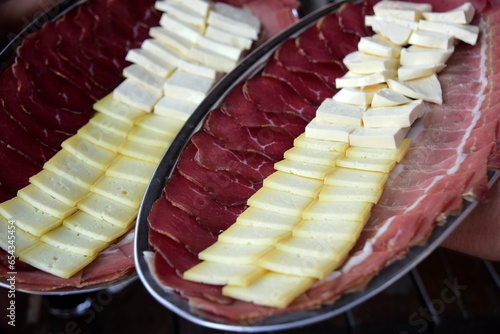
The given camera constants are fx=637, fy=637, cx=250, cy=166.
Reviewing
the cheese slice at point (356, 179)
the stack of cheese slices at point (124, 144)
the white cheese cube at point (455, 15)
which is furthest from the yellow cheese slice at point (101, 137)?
the white cheese cube at point (455, 15)

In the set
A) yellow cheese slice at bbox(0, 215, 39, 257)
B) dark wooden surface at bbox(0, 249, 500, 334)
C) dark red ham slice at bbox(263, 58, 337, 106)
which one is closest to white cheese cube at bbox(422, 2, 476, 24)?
dark red ham slice at bbox(263, 58, 337, 106)

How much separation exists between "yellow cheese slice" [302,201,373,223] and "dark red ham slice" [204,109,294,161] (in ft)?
1.28

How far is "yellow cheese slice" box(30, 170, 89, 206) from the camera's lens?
2227 mm

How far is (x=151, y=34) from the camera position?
2926 millimetres

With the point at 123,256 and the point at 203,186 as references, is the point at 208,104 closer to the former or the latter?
the point at 203,186

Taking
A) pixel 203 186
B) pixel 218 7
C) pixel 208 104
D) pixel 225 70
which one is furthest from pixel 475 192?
pixel 218 7

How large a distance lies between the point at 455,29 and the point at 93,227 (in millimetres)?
1655

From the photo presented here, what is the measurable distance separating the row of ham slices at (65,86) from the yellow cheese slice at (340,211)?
1.97ft

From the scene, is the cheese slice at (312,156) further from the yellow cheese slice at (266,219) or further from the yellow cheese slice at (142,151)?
the yellow cheese slice at (142,151)

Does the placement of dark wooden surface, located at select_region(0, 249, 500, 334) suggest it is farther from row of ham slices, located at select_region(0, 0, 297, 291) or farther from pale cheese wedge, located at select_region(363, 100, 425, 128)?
pale cheese wedge, located at select_region(363, 100, 425, 128)

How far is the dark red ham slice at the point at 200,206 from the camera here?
6.82ft

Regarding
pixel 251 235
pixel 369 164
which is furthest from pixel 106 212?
pixel 369 164

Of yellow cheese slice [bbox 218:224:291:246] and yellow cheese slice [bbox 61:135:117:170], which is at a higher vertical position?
yellow cheese slice [bbox 61:135:117:170]

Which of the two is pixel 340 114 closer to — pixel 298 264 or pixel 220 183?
pixel 220 183
